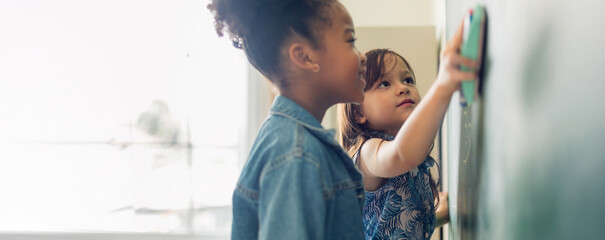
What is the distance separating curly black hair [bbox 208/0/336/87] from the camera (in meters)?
0.72

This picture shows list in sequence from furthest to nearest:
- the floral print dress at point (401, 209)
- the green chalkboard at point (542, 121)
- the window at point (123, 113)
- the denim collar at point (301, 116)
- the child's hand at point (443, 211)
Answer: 1. the window at point (123, 113)
2. the child's hand at point (443, 211)
3. the floral print dress at point (401, 209)
4. the denim collar at point (301, 116)
5. the green chalkboard at point (542, 121)

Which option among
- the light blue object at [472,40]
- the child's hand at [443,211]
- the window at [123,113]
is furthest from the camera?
the window at [123,113]

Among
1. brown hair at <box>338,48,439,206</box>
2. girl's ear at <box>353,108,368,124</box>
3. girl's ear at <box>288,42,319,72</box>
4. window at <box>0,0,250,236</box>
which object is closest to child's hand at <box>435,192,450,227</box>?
brown hair at <box>338,48,439,206</box>

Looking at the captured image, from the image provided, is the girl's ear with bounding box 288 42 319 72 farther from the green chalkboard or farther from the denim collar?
the green chalkboard

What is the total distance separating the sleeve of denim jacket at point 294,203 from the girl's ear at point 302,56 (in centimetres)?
18

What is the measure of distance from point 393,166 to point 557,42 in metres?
0.48

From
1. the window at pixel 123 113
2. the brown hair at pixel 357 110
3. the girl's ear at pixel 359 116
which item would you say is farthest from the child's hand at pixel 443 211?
the window at pixel 123 113

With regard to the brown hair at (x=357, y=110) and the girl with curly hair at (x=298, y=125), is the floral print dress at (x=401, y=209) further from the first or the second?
the girl with curly hair at (x=298, y=125)

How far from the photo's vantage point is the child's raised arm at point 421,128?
0.61 m

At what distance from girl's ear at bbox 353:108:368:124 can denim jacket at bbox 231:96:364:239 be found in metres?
0.30

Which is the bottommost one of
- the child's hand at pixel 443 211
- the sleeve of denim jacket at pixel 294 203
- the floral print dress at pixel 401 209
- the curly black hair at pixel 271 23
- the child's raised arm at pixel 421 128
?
the child's hand at pixel 443 211

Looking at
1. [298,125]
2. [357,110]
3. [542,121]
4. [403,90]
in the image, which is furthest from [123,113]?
[542,121]

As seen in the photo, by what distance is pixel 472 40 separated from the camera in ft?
1.87

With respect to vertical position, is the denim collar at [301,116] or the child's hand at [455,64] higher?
the child's hand at [455,64]
